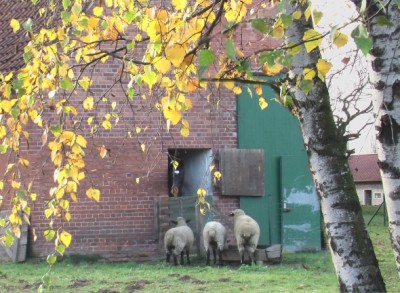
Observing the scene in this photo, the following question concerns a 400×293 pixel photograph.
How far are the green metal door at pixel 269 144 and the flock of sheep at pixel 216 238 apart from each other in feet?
4.02

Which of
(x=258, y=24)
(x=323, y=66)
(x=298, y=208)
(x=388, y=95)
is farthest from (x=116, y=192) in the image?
(x=258, y=24)

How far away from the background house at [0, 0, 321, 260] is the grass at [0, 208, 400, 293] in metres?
0.62

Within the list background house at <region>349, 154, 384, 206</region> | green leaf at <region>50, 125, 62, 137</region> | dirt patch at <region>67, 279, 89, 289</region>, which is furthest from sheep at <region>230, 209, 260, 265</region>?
background house at <region>349, 154, 384, 206</region>

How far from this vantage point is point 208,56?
290 cm

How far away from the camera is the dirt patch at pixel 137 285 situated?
413 inches

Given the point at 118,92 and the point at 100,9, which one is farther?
the point at 118,92

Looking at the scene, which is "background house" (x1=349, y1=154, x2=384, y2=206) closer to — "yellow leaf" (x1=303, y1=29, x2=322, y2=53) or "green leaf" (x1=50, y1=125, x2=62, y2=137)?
"green leaf" (x1=50, y1=125, x2=62, y2=137)

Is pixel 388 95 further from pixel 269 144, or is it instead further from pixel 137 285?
pixel 269 144

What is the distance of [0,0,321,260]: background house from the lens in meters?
14.0

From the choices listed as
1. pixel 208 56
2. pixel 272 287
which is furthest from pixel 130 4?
pixel 272 287

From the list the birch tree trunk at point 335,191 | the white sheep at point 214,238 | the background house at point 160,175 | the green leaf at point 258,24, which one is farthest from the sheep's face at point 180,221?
the green leaf at point 258,24

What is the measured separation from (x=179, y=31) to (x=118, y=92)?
11.0 metres

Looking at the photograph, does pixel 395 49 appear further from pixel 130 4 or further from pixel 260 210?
pixel 260 210

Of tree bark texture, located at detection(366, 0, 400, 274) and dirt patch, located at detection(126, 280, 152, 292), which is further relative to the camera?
dirt patch, located at detection(126, 280, 152, 292)
